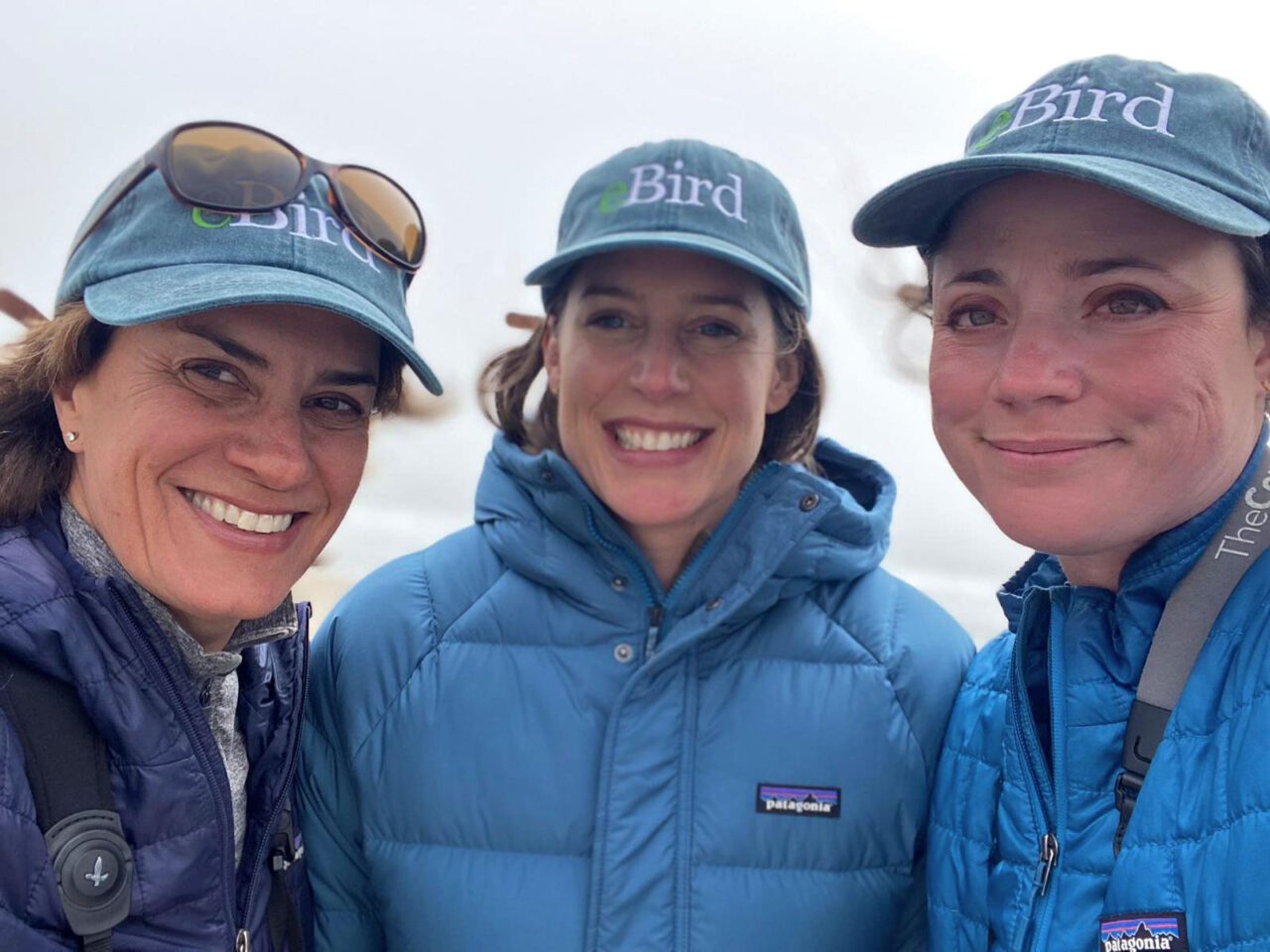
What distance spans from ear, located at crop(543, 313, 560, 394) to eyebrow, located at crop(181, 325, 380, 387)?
0.53m

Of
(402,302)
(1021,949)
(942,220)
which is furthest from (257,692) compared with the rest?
(942,220)

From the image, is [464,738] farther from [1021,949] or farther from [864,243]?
[864,243]

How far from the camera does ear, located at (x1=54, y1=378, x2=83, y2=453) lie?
Result: 1306 millimetres

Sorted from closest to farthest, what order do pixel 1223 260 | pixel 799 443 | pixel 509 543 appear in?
pixel 1223 260
pixel 509 543
pixel 799 443

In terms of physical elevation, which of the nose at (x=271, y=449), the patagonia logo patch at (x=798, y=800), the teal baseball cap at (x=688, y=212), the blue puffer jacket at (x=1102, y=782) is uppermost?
the teal baseball cap at (x=688, y=212)

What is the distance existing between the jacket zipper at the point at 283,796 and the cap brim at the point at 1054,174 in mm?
1104

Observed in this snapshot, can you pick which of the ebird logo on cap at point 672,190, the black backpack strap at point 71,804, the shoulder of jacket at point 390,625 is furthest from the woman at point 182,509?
the ebird logo on cap at point 672,190

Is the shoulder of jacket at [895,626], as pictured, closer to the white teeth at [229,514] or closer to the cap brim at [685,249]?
the cap brim at [685,249]

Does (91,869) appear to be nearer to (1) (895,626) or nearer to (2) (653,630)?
(2) (653,630)

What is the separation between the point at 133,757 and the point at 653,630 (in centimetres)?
78

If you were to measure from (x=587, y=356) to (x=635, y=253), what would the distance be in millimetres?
200

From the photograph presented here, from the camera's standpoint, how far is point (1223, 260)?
3.63 feet

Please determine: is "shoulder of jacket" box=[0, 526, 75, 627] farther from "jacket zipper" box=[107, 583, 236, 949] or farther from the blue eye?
the blue eye

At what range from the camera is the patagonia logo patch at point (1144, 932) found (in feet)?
3.23
